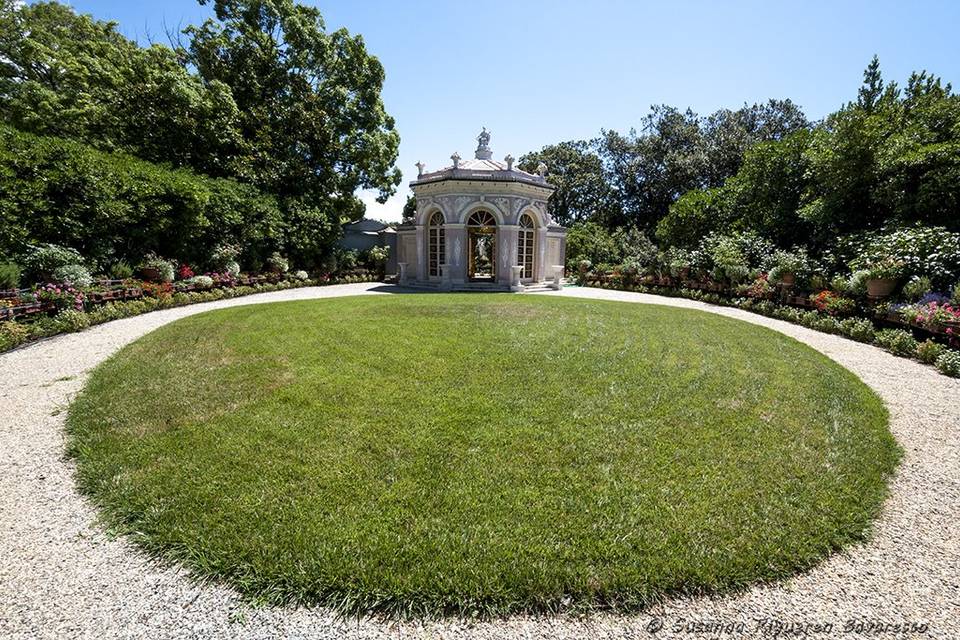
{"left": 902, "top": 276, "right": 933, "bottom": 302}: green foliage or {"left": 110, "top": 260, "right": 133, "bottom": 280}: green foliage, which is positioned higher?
{"left": 110, "top": 260, "right": 133, "bottom": 280}: green foliage

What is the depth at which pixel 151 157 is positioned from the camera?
52.8ft

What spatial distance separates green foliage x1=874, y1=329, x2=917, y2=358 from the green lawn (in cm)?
241

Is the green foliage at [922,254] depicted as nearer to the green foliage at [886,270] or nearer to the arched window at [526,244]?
the green foliage at [886,270]

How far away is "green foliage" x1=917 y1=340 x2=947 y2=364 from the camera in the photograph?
22.6 feet

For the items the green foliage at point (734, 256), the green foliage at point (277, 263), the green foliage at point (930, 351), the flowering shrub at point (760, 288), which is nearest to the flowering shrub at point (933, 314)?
the green foliage at point (930, 351)

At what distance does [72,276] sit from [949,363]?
53.0ft

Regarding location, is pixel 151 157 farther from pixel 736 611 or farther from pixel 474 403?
pixel 736 611

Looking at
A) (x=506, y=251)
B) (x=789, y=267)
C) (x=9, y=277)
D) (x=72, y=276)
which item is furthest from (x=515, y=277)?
(x=9, y=277)

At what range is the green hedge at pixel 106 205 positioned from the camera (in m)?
9.41

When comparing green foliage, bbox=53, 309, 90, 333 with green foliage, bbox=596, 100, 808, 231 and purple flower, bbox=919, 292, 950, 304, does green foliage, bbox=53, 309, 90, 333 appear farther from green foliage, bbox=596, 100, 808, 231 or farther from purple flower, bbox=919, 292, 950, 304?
green foliage, bbox=596, 100, 808, 231

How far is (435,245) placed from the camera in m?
18.9

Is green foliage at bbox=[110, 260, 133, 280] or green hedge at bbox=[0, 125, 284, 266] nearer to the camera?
green hedge at bbox=[0, 125, 284, 266]

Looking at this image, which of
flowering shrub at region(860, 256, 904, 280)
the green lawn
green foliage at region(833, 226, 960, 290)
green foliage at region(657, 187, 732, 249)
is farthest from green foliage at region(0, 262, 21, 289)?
green foliage at region(657, 187, 732, 249)

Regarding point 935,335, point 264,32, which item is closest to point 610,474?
point 935,335
